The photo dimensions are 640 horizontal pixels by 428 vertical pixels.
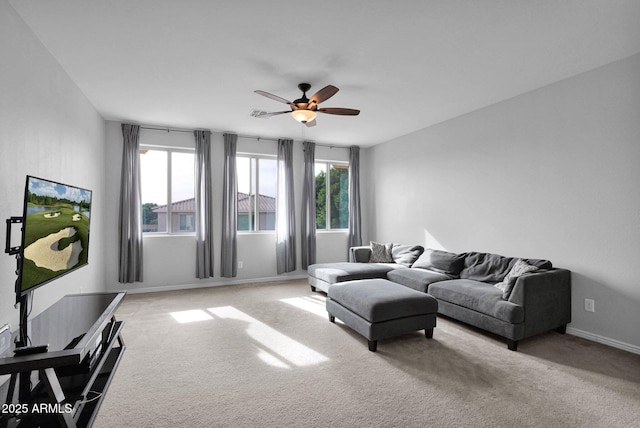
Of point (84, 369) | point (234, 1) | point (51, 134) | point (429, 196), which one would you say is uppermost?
point (234, 1)

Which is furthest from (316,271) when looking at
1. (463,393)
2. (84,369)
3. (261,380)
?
(84,369)

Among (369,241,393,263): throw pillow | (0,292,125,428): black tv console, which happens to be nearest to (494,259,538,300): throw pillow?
(369,241,393,263): throw pillow

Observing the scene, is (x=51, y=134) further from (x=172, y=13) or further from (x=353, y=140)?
(x=353, y=140)

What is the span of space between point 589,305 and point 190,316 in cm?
455

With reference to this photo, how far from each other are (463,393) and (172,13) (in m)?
3.51

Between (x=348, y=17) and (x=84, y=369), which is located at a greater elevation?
(x=348, y=17)

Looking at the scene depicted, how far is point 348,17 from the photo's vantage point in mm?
2432

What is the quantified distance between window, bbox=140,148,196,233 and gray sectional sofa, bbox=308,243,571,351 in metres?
2.64

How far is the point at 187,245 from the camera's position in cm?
560

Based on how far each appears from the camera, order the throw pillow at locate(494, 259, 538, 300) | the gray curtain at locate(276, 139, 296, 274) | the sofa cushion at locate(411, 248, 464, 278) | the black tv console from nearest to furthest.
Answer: the black tv console, the throw pillow at locate(494, 259, 538, 300), the sofa cushion at locate(411, 248, 464, 278), the gray curtain at locate(276, 139, 296, 274)

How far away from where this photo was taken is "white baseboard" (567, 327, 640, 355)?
9.86 feet

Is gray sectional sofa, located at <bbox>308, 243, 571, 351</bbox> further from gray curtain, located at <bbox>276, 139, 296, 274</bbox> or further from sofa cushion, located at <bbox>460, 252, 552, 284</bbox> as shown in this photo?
gray curtain, located at <bbox>276, 139, 296, 274</bbox>

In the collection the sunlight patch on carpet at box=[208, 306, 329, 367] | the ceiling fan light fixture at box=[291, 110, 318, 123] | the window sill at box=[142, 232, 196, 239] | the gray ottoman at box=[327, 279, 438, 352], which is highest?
the ceiling fan light fixture at box=[291, 110, 318, 123]

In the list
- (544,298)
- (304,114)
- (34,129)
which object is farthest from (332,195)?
(34,129)
